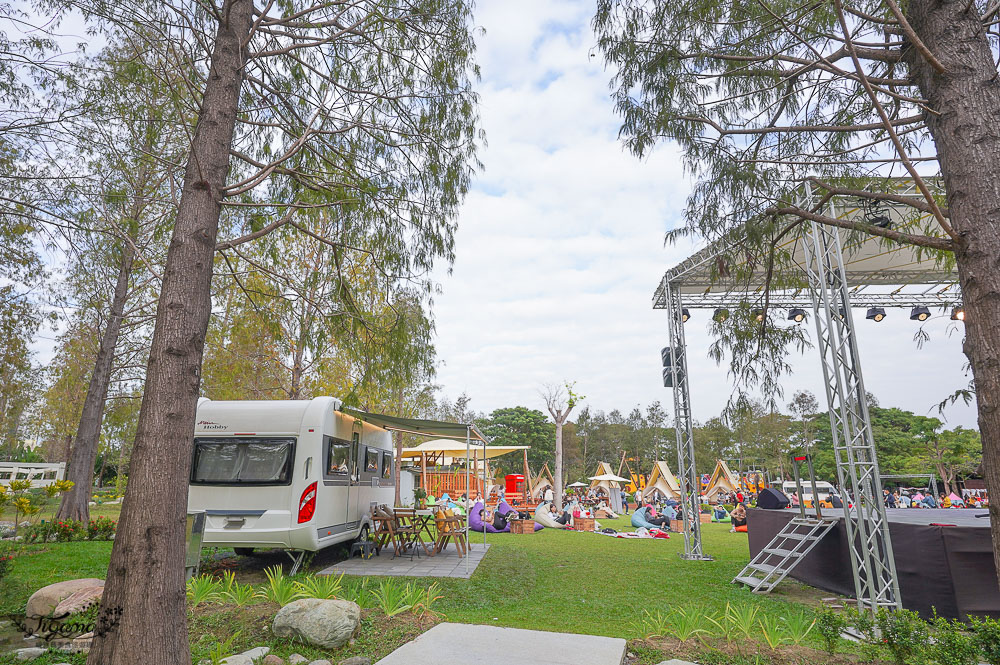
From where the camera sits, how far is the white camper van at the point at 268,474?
7238mm

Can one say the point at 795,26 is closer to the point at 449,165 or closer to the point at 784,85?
the point at 784,85

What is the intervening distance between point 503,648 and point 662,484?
24.8 meters

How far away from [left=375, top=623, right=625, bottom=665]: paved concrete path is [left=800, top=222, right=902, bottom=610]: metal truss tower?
341 centimetres

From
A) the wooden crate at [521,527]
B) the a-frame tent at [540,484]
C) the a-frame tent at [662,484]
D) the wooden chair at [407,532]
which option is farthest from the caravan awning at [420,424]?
the a-frame tent at [662,484]

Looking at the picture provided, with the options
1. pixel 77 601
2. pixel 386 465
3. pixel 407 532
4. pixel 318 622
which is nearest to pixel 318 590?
pixel 318 622

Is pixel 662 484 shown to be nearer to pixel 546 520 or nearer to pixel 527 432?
pixel 546 520

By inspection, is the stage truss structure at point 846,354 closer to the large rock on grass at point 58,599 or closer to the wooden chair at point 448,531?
the wooden chair at point 448,531

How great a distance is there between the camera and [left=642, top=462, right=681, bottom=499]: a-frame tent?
2656 centimetres

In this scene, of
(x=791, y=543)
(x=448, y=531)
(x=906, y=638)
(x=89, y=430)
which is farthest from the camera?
(x=89, y=430)

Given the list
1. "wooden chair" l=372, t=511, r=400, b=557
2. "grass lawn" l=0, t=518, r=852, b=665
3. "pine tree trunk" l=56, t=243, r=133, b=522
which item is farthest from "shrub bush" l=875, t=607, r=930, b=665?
"pine tree trunk" l=56, t=243, r=133, b=522

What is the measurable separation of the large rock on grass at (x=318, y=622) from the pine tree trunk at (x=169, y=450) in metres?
1.10

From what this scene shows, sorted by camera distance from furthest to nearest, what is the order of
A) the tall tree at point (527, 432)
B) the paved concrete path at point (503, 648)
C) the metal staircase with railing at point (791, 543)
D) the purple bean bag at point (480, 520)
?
1. the tall tree at point (527, 432)
2. the purple bean bag at point (480, 520)
3. the metal staircase with railing at point (791, 543)
4. the paved concrete path at point (503, 648)

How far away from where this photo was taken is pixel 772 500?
9.12m

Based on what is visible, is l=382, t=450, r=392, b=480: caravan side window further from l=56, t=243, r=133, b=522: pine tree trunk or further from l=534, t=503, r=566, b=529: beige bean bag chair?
l=534, t=503, r=566, b=529: beige bean bag chair
